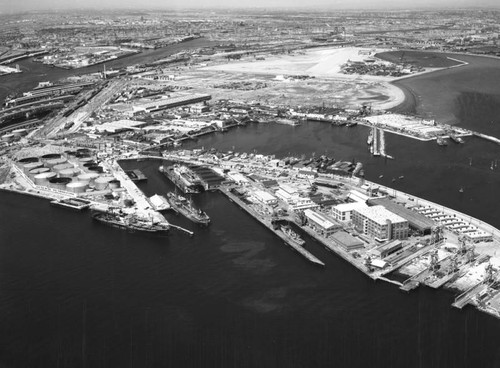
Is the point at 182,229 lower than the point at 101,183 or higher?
lower

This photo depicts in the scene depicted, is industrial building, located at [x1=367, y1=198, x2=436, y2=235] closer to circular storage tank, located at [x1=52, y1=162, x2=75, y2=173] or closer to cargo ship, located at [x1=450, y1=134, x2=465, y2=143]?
cargo ship, located at [x1=450, y1=134, x2=465, y2=143]

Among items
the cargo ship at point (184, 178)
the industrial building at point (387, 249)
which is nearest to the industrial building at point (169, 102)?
the cargo ship at point (184, 178)

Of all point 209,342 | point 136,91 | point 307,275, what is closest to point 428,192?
point 307,275

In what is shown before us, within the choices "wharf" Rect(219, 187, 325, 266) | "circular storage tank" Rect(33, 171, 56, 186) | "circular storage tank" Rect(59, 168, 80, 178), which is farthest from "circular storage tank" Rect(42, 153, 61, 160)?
"wharf" Rect(219, 187, 325, 266)

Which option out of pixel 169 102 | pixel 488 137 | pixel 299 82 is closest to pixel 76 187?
pixel 169 102

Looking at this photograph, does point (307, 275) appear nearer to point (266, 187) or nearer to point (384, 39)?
point (266, 187)

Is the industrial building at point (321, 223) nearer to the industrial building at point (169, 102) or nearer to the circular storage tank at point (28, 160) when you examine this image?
the circular storage tank at point (28, 160)

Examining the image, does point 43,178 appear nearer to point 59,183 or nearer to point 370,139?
point 59,183
